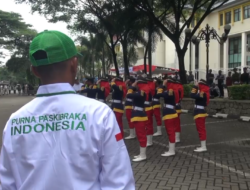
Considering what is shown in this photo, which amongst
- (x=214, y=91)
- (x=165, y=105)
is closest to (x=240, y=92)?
(x=214, y=91)

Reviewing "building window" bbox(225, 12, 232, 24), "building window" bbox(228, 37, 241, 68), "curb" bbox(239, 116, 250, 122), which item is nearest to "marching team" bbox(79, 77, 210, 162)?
"curb" bbox(239, 116, 250, 122)

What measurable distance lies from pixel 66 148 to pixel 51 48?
1.59ft

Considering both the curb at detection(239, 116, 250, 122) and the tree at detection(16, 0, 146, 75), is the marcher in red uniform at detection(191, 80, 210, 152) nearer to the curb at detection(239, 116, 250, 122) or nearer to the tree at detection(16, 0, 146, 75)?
the curb at detection(239, 116, 250, 122)

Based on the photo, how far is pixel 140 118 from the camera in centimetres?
623

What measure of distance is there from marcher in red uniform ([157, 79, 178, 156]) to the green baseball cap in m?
5.12

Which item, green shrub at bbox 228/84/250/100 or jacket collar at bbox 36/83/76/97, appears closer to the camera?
jacket collar at bbox 36/83/76/97

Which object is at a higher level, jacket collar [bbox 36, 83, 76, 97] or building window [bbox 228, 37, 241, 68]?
building window [bbox 228, 37, 241, 68]

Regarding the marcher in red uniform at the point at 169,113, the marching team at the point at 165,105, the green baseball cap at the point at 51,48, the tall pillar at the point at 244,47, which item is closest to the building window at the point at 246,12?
the tall pillar at the point at 244,47

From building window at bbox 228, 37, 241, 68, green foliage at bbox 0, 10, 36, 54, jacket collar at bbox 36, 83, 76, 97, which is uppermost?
green foliage at bbox 0, 10, 36, 54

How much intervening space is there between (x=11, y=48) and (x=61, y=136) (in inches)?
1561

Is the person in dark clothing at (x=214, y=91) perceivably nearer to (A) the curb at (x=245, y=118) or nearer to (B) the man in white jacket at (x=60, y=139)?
(A) the curb at (x=245, y=118)

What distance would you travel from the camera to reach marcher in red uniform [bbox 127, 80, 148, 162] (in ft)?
20.0

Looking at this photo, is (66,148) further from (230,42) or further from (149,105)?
(230,42)

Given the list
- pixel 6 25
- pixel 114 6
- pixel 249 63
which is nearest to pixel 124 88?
pixel 114 6
